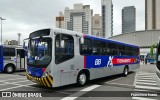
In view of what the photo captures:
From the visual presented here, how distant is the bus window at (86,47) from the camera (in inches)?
426

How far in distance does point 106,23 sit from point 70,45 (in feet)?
318

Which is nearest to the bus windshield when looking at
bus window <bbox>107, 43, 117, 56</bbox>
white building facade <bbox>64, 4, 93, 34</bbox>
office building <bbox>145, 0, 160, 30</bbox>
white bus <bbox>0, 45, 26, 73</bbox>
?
bus window <bbox>107, 43, 117, 56</bbox>

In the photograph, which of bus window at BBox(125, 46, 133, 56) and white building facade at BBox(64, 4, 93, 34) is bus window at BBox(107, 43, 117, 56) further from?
white building facade at BBox(64, 4, 93, 34)

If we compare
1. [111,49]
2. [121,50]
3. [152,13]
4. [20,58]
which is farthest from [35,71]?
[152,13]

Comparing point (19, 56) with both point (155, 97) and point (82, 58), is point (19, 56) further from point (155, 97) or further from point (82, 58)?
point (155, 97)

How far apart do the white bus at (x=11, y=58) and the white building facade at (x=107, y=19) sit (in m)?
82.0

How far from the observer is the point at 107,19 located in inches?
4173

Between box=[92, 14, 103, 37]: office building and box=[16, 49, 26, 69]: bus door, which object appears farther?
box=[92, 14, 103, 37]: office building

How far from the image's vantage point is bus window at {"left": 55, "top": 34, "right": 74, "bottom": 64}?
9.16 metres

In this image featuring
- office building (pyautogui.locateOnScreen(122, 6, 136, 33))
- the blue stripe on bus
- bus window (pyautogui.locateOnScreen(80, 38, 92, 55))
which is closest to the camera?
the blue stripe on bus

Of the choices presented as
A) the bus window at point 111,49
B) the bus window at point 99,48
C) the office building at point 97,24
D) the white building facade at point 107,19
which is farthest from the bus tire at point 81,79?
the white building facade at point 107,19

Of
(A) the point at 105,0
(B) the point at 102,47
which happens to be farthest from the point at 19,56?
(A) the point at 105,0

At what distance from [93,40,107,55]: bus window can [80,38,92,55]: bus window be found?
1.70 ft

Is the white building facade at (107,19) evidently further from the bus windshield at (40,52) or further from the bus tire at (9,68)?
the bus windshield at (40,52)
